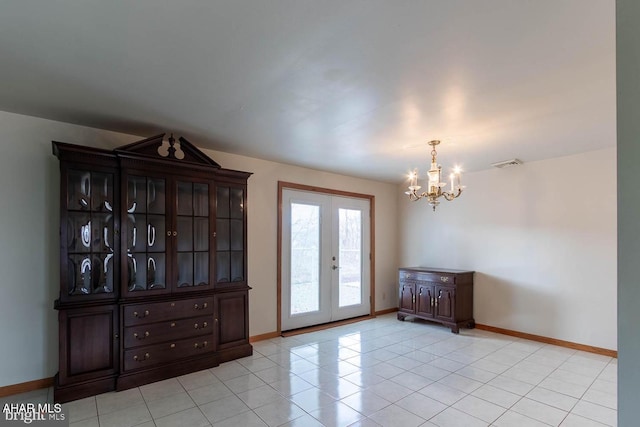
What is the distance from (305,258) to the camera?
16.5 ft

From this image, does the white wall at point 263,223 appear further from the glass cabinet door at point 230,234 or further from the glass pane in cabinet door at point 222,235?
the glass pane in cabinet door at point 222,235

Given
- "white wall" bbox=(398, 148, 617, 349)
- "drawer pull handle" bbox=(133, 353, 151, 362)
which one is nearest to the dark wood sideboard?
"white wall" bbox=(398, 148, 617, 349)

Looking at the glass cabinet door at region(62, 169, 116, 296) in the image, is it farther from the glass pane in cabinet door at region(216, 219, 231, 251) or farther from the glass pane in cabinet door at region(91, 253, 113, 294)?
the glass pane in cabinet door at region(216, 219, 231, 251)

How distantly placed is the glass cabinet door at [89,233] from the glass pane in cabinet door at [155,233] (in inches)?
12.0

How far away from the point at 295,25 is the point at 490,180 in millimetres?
4398

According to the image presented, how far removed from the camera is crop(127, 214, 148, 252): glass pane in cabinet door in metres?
3.13

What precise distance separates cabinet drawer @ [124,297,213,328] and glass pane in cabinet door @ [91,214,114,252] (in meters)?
0.60

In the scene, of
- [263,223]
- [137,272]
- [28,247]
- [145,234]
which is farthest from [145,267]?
[263,223]

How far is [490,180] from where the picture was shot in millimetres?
5051

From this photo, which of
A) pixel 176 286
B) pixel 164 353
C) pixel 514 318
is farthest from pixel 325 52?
pixel 514 318

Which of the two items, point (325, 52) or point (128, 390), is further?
point (128, 390)

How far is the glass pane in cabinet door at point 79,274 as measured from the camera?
284cm

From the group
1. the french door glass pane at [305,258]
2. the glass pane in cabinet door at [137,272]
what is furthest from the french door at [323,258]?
the glass pane in cabinet door at [137,272]

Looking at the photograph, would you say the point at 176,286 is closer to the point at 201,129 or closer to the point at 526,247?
the point at 201,129
